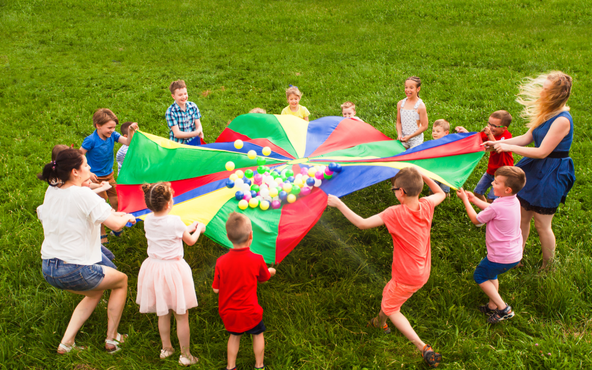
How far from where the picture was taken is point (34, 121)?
779cm

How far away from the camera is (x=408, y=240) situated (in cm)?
303

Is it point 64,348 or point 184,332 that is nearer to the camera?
point 184,332

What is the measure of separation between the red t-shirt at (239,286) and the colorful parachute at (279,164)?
54 cm

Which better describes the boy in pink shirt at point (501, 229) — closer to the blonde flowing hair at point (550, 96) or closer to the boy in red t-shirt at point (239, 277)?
the blonde flowing hair at point (550, 96)

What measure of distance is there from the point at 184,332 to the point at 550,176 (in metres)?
3.43

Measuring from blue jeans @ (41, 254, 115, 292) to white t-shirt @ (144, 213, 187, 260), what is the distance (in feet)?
1.72

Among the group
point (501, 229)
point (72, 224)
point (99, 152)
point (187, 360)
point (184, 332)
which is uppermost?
point (99, 152)

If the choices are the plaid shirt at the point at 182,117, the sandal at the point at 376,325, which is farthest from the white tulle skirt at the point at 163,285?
the plaid shirt at the point at 182,117

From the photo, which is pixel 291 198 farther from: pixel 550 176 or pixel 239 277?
pixel 550 176

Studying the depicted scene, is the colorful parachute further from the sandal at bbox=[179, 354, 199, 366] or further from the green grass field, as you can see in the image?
the sandal at bbox=[179, 354, 199, 366]

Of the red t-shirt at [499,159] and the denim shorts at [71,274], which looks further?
the red t-shirt at [499,159]

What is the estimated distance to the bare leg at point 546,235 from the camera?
3.67m

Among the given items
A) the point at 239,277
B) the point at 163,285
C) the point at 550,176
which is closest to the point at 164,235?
the point at 163,285

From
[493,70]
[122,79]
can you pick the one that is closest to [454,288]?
[493,70]
